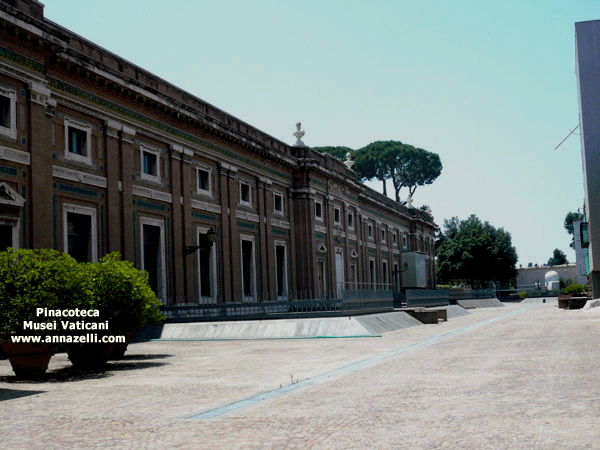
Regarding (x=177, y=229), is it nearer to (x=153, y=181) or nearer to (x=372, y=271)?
(x=153, y=181)

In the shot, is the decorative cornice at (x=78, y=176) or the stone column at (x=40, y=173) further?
the decorative cornice at (x=78, y=176)

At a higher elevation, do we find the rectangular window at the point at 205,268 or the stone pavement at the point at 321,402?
the rectangular window at the point at 205,268

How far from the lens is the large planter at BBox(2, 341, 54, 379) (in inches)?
496

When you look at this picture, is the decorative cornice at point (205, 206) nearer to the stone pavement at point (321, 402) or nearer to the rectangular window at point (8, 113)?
the rectangular window at point (8, 113)

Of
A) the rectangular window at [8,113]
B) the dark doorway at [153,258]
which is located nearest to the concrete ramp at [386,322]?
the dark doorway at [153,258]

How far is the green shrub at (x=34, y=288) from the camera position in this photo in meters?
12.2

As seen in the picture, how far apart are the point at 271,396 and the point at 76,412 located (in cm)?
251

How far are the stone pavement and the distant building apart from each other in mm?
29054

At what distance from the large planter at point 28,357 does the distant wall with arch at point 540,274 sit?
366 feet

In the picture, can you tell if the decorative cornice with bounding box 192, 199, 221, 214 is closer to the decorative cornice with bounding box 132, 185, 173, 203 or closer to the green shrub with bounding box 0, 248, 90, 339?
the decorative cornice with bounding box 132, 185, 173, 203

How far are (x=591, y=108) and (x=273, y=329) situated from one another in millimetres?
28631

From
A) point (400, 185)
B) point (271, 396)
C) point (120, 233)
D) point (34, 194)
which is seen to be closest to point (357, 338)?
point (120, 233)

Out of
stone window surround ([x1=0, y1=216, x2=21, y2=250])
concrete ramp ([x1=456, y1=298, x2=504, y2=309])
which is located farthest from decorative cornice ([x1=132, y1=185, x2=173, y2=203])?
concrete ramp ([x1=456, y1=298, x2=504, y2=309])

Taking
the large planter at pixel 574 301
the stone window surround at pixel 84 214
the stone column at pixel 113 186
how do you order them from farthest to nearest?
the large planter at pixel 574 301 < the stone column at pixel 113 186 < the stone window surround at pixel 84 214
